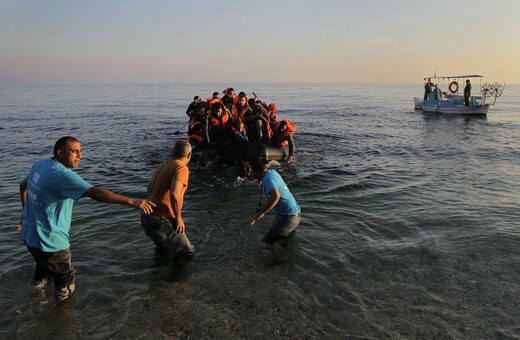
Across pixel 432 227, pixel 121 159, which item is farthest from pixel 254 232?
pixel 121 159

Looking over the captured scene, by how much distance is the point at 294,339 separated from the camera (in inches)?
176

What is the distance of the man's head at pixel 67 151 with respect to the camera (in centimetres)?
417

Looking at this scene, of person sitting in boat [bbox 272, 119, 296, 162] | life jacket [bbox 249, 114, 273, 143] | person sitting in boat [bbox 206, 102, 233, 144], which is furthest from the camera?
person sitting in boat [bbox 272, 119, 296, 162]

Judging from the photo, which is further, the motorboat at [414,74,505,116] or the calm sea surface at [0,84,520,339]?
the motorboat at [414,74,505,116]

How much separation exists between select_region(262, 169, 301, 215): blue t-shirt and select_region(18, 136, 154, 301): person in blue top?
85.3 inches

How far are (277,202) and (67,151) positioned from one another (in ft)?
10.4

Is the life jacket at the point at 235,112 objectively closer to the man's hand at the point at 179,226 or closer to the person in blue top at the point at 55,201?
Answer: the man's hand at the point at 179,226

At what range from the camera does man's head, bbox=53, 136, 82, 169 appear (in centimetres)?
417

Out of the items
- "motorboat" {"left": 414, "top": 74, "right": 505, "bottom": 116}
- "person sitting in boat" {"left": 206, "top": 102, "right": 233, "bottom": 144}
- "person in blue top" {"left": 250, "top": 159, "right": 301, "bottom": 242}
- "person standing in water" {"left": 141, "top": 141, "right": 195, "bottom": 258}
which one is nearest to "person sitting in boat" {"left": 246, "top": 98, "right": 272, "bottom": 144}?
"person sitting in boat" {"left": 206, "top": 102, "right": 233, "bottom": 144}

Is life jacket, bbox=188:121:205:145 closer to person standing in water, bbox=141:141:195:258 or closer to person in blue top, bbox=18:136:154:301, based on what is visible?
person standing in water, bbox=141:141:195:258

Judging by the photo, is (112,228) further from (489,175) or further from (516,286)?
(489,175)

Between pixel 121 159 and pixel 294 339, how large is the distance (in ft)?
40.4

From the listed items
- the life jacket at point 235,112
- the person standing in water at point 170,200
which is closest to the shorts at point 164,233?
the person standing in water at point 170,200

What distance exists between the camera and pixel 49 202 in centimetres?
417
